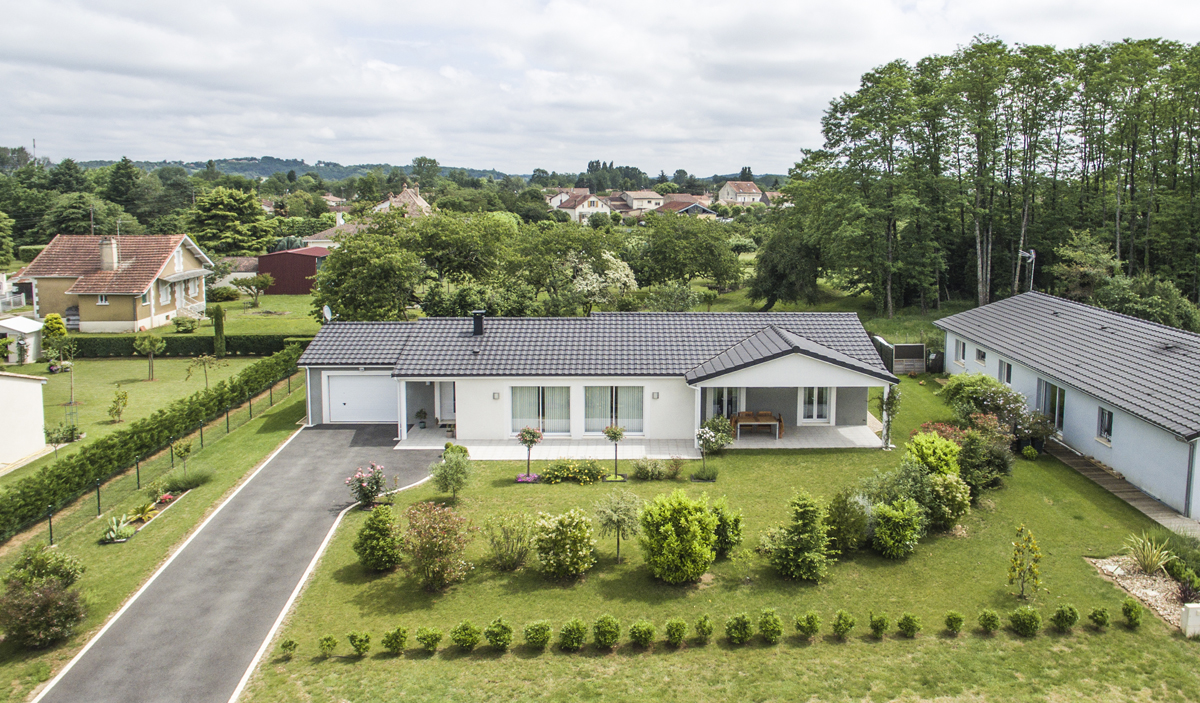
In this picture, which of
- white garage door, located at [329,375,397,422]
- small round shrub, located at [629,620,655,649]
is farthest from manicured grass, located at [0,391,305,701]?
small round shrub, located at [629,620,655,649]

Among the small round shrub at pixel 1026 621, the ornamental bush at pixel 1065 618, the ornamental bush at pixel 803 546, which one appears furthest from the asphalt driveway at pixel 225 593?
the ornamental bush at pixel 1065 618

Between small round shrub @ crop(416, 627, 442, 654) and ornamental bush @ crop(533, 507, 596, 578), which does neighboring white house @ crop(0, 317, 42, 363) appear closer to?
ornamental bush @ crop(533, 507, 596, 578)

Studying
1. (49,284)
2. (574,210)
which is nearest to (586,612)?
(49,284)

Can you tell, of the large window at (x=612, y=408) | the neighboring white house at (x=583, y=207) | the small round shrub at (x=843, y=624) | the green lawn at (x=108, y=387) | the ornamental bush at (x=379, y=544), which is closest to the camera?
the small round shrub at (x=843, y=624)

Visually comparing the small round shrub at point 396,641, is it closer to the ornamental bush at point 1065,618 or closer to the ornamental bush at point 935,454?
the ornamental bush at point 1065,618

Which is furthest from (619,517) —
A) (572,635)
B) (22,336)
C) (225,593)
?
(22,336)

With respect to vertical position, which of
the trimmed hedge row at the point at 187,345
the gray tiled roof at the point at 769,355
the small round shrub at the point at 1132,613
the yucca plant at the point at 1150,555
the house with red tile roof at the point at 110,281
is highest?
A: the house with red tile roof at the point at 110,281
